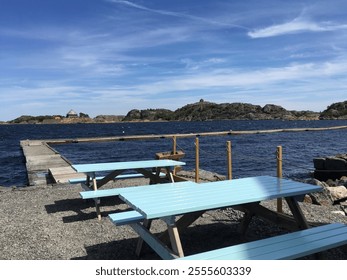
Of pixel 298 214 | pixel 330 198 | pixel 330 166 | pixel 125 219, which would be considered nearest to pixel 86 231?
pixel 125 219

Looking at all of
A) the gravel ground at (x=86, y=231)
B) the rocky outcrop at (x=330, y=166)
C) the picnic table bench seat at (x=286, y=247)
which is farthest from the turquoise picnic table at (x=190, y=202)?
the rocky outcrop at (x=330, y=166)

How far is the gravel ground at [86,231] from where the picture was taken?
15.2 ft

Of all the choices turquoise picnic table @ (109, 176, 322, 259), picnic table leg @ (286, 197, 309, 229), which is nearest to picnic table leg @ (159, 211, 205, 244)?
turquoise picnic table @ (109, 176, 322, 259)

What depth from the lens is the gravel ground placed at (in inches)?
182

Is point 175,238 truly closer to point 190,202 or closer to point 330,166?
point 190,202

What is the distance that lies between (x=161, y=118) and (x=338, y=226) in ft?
603

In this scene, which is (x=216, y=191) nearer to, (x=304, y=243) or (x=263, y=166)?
(x=304, y=243)

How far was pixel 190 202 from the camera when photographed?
3.64 m

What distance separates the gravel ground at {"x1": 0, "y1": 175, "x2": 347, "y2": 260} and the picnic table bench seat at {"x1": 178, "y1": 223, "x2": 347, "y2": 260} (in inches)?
31.8

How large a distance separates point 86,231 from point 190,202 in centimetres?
259

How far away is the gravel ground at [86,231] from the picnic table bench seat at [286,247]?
31.8 inches
